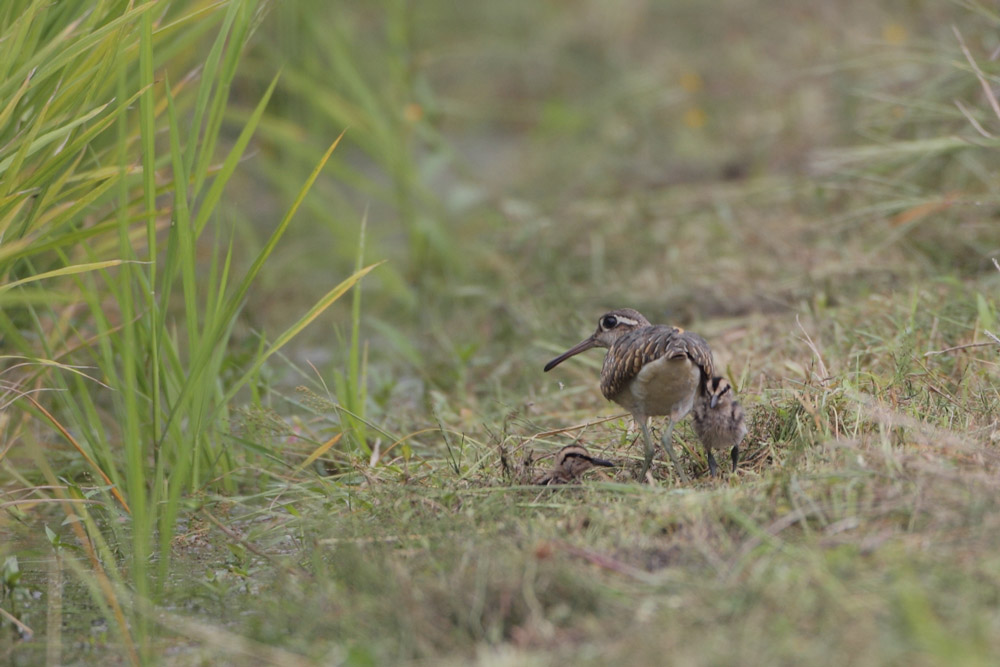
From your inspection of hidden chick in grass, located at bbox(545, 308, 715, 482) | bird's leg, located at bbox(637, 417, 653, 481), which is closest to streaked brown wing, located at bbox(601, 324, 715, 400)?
hidden chick in grass, located at bbox(545, 308, 715, 482)

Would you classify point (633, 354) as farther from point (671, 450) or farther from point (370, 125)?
point (370, 125)

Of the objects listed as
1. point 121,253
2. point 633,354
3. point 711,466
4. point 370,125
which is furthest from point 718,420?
point 370,125

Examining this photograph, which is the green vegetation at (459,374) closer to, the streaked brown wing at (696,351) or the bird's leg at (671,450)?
the bird's leg at (671,450)

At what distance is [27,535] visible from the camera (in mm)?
3131

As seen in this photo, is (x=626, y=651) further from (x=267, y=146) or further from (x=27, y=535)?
(x=267, y=146)

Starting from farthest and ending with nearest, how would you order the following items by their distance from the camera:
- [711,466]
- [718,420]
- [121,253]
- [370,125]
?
[370,125] → [711,466] → [718,420] → [121,253]

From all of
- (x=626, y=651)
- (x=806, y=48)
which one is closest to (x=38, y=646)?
(x=626, y=651)

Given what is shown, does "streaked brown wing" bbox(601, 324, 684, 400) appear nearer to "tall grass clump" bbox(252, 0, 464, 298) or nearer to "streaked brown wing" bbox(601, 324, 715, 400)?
"streaked brown wing" bbox(601, 324, 715, 400)

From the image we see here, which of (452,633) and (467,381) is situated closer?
(452,633)

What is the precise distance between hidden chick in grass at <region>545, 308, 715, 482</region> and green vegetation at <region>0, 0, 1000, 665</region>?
6.1 inches

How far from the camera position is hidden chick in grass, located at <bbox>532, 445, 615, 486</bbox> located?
2.95m

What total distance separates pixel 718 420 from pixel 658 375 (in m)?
0.18

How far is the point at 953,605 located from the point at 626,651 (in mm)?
555

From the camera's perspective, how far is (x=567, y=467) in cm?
296
